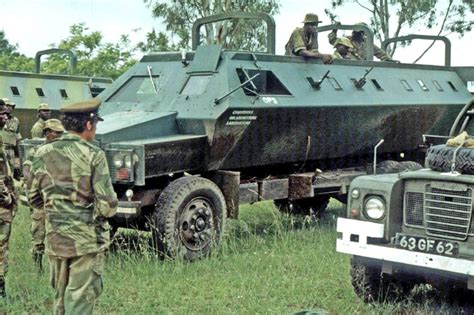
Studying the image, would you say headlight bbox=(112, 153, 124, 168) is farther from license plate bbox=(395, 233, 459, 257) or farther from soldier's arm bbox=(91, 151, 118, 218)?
license plate bbox=(395, 233, 459, 257)

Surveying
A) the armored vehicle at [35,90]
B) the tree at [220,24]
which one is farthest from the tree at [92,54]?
the armored vehicle at [35,90]

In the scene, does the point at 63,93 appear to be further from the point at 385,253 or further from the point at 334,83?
the point at 385,253

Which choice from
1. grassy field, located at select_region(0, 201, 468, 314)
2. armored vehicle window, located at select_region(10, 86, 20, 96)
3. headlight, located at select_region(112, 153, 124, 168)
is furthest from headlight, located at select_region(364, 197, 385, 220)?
armored vehicle window, located at select_region(10, 86, 20, 96)

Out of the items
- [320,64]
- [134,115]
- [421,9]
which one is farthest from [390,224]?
[421,9]

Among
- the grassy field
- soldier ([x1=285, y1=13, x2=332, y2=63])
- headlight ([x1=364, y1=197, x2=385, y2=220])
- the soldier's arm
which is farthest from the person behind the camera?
soldier ([x1=285, y1=13, x2=332, y2=63])

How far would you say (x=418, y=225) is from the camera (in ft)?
19.1

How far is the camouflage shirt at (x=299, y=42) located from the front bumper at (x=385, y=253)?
15.1 feet

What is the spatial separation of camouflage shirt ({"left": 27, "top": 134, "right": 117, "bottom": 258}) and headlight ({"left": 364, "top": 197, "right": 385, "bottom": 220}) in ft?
6.90

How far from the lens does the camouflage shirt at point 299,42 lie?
10.2 metres

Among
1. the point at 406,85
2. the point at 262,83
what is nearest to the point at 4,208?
the point at 262,83

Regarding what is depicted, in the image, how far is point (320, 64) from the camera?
1035 centimetres

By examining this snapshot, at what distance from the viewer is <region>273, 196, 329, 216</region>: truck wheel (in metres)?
11.5

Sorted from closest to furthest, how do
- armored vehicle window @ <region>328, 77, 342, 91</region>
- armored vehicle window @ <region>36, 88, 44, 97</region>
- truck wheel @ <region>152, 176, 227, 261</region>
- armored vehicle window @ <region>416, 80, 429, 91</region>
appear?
truck wheel @ <region>152, 176, 227, 261</region>, armored vehicle window @ <region>328, 77, 342, 91</region>, armored vehicle window @ <region>416, 80, 429, 91</region>, armored vehicle window @ <region>36, 88, 44, 97</region>

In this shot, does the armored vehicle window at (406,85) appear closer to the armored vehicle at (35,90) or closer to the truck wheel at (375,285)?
the armored vehicle at (35,90)
